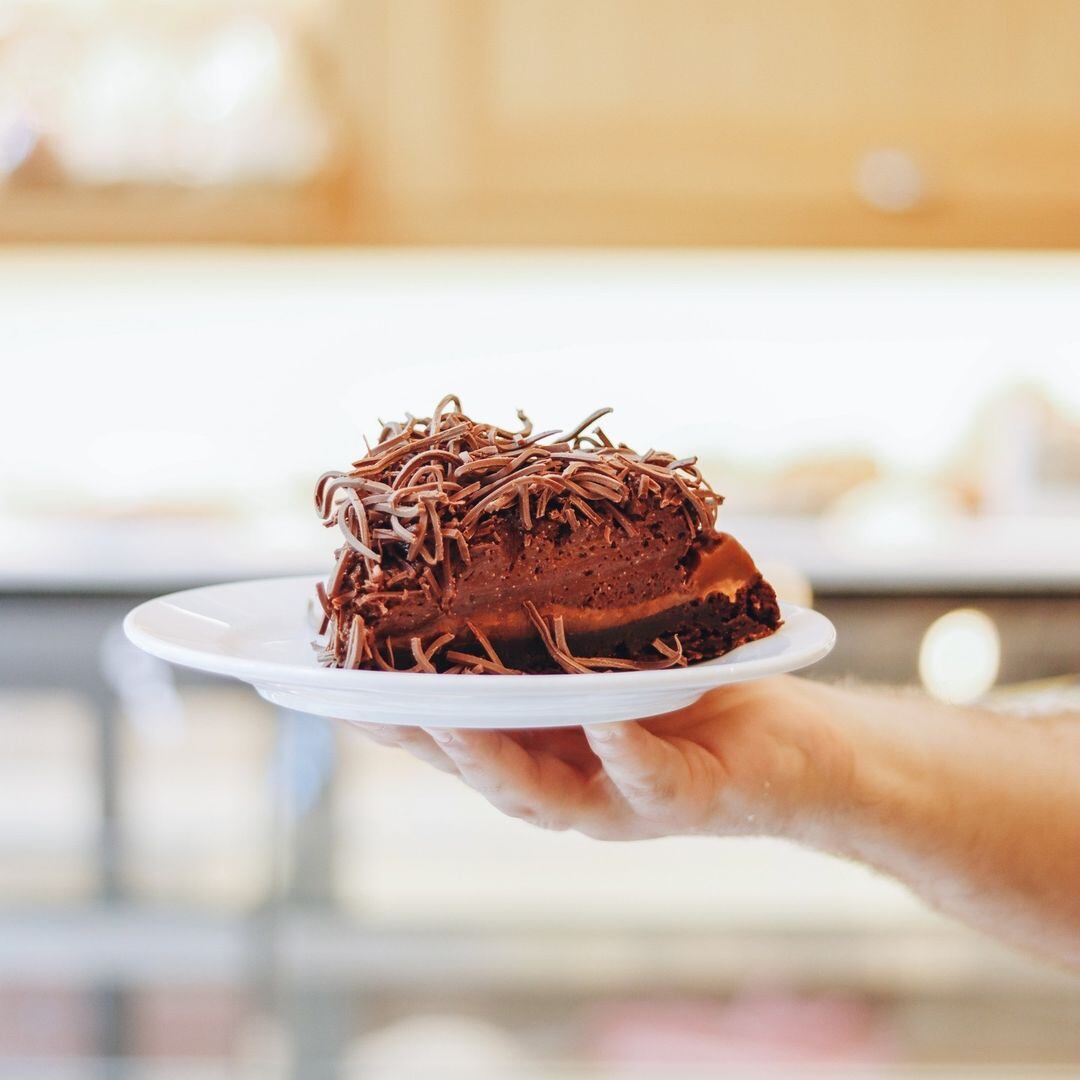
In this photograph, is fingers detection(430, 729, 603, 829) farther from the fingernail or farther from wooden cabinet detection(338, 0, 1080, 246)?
wooden cabinet detection(338, 0, 1080, 246)

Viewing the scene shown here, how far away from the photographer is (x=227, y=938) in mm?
1955

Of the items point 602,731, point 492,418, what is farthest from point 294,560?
point 602,731

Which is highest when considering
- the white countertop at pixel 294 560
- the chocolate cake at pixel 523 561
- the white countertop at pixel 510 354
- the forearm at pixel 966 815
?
the white countertop at pixel 510 354

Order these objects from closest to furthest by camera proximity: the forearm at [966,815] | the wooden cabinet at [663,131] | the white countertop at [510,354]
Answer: the forearm at [966,815] < the wooden cabinet at [663,131] < the white countertop at [510,354]

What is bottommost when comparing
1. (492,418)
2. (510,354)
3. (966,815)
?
(966,815)

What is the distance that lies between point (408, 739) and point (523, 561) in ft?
0.46

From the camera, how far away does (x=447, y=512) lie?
Result: 0.79 m

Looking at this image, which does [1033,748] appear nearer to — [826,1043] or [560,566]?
[560,566]

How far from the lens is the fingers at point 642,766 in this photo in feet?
2.39

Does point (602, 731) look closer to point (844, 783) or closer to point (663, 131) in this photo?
point (844, 783)

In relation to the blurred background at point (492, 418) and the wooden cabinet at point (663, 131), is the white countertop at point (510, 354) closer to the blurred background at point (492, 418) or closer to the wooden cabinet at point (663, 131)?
the blurred background at point (492, 418)

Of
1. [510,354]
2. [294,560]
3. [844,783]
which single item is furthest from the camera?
[510,354]

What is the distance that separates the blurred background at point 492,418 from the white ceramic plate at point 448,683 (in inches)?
36.8

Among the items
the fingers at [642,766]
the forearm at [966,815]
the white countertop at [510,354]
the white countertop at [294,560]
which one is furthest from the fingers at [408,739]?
the white countertop at [510,354]
